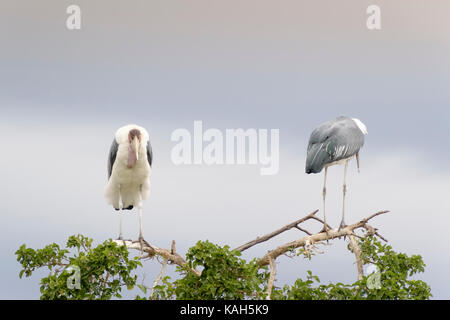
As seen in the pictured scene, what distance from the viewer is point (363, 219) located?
13539 millimetres

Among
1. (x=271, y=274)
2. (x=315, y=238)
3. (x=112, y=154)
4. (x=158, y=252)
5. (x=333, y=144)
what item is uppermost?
(x=333, y=144)

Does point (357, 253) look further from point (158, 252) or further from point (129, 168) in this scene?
point (129, 168)

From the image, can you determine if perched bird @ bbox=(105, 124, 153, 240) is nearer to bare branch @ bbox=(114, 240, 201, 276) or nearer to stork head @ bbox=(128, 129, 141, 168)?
stork head @ bbox=(128, 129, 141, 168)

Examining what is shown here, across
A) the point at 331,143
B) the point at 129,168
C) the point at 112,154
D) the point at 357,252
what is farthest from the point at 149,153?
the point at 357,252

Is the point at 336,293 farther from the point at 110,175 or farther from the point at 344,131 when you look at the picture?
the point at 110,175

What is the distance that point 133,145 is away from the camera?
45.0 ft

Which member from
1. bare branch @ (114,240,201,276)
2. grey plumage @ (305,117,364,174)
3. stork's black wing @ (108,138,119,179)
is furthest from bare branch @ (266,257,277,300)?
stork's black wing @ (108,138,119,179)

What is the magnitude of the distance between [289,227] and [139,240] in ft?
9.01

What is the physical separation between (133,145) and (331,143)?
3.59 m

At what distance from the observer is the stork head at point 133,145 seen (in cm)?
1370

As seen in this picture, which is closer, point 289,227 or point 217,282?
point 217,282

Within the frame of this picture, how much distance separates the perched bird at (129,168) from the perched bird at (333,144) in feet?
9.79

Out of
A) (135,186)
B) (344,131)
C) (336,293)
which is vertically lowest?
(336,293)
